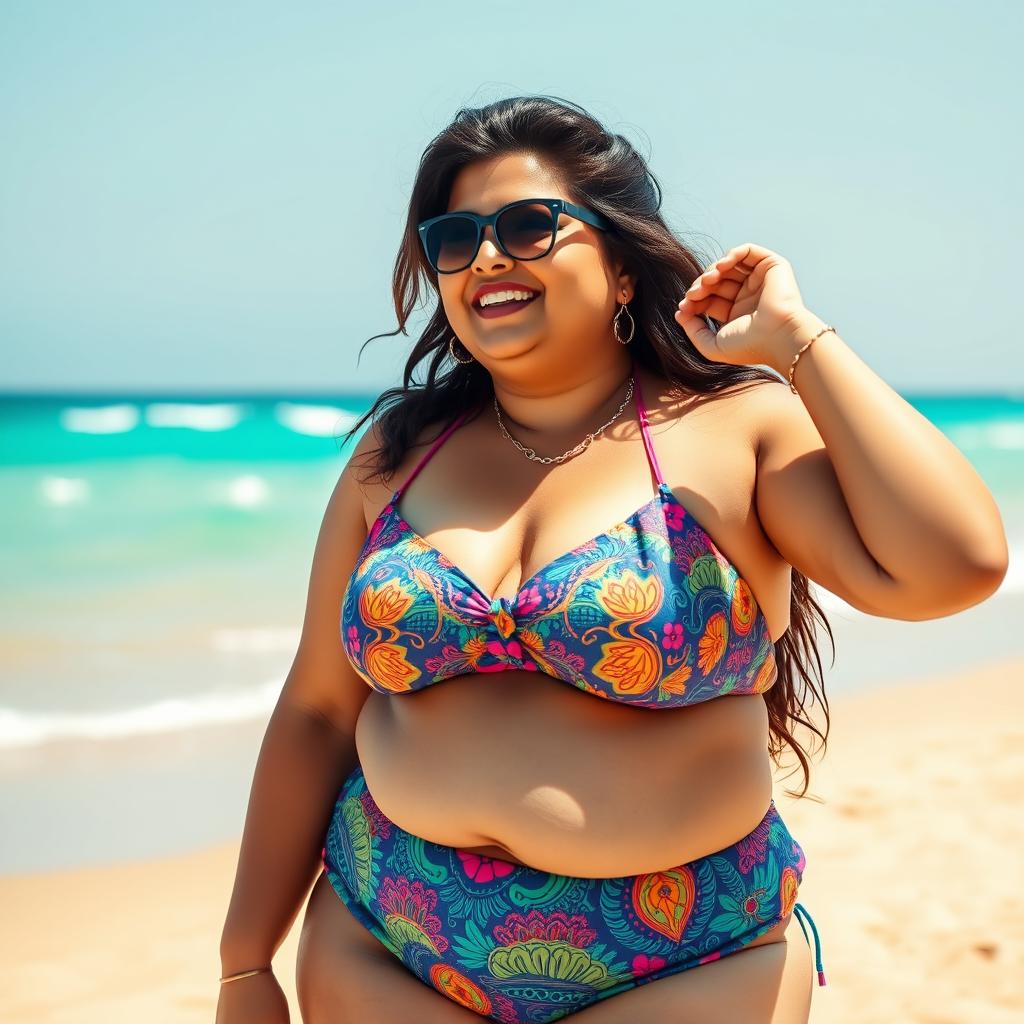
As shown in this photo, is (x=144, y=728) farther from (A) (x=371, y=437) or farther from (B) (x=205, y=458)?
(B) (x=205, y=458)

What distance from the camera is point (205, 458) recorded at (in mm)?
25250

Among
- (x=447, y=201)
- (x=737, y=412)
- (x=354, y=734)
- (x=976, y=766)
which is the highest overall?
(x=447, y=201)

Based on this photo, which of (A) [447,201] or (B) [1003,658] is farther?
(B) [1003,658]

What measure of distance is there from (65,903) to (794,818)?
2962 mm

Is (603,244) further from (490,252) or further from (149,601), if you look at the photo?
(149,601)

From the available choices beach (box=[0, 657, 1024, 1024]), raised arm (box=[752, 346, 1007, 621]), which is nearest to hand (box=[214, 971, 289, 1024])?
raised arm (box=[752, 346, 1007, 621])

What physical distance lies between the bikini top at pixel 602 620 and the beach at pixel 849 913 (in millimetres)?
1265

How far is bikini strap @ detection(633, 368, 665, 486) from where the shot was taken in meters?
2.16

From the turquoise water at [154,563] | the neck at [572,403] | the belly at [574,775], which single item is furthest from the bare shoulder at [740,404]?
the turquoise water at [154,563]

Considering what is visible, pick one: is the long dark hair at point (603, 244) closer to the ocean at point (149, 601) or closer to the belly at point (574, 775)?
the belly at point (574, 775)

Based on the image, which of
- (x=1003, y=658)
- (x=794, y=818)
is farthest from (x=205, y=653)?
(x=1003, y=658)

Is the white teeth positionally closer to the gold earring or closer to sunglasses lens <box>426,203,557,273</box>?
sunglasses lens <box>426,203,557,273</box>

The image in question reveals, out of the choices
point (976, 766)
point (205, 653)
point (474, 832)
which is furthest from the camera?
point (205, 653)

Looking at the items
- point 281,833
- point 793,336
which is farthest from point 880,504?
point 281,833
